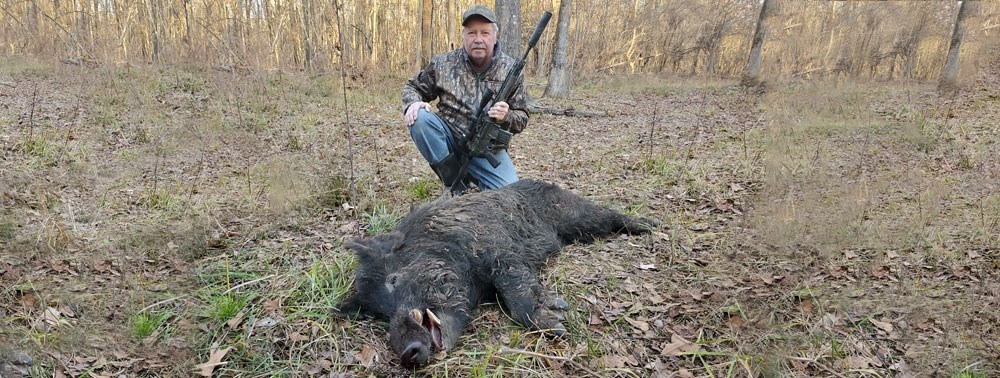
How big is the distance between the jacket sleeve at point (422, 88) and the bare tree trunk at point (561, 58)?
624 centimetres

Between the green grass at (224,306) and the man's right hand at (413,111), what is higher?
the man's right hand at (413,111)

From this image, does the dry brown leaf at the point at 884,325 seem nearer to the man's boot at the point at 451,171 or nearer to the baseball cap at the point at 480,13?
the man's boot at the point at 451,171

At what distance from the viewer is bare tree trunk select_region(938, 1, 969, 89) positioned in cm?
594

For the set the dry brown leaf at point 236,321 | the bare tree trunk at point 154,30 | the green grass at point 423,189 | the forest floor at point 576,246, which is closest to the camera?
the forest floor at point 576,246

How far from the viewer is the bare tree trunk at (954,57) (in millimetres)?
5941

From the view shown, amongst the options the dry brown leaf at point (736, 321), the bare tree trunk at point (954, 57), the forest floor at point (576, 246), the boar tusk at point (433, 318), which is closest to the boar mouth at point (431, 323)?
the boar tusk at point (433, 318)

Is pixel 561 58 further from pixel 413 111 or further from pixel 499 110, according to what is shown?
pixel 499 110

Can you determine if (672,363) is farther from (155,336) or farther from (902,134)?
(902,134)

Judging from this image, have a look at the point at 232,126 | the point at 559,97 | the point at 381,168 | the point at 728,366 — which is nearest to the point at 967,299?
the point at 728,366

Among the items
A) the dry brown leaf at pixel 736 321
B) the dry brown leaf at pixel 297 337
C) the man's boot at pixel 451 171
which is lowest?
the dry brown leaf at pixel 297 337

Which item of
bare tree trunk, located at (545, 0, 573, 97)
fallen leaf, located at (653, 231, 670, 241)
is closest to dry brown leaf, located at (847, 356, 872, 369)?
fallen leaf, located at (653, 231, 670, 241)

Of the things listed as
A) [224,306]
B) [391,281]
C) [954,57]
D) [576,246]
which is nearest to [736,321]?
[576,246]

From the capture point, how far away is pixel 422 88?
4.83 metres

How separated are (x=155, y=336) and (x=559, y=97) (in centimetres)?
880
